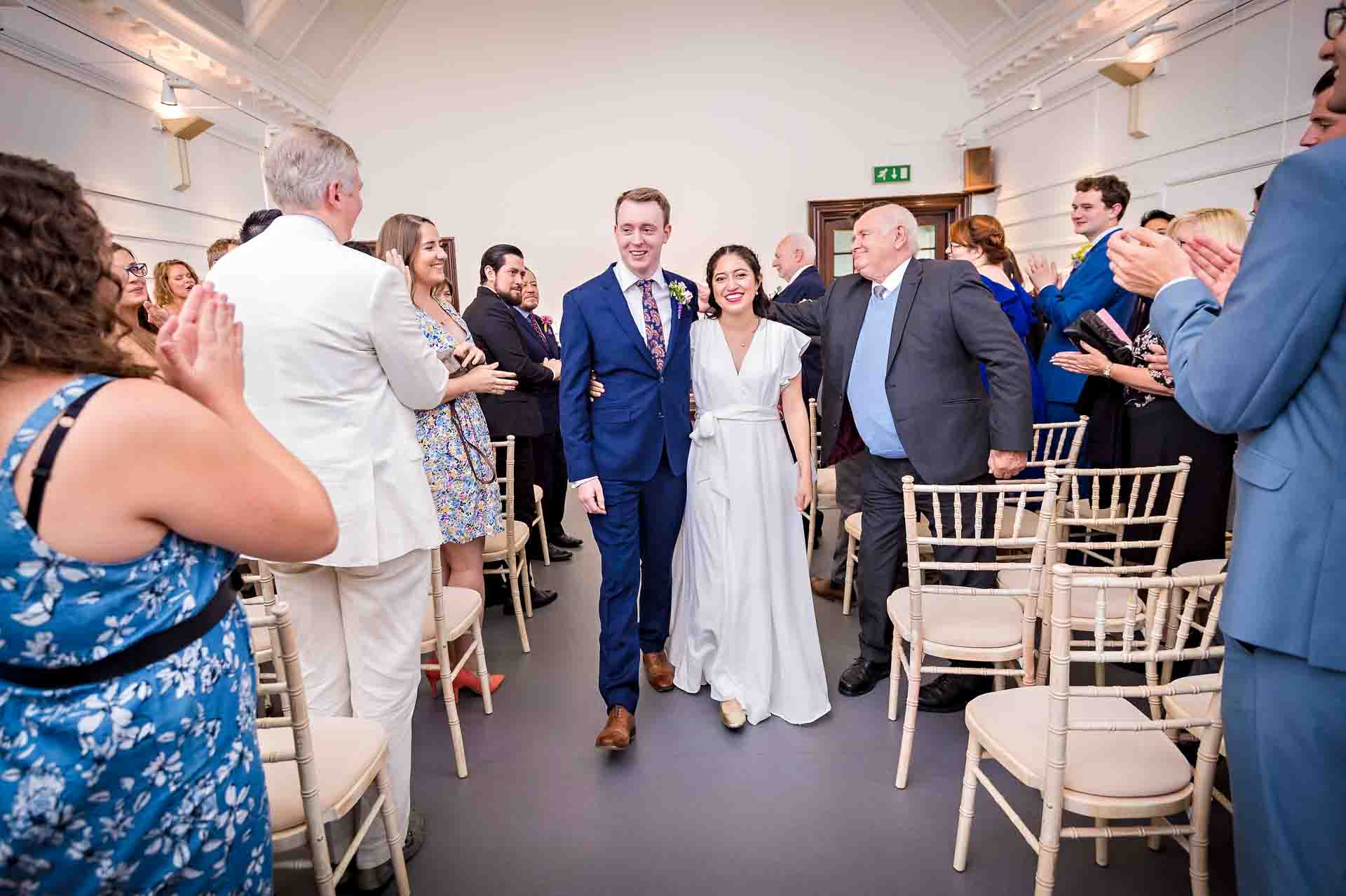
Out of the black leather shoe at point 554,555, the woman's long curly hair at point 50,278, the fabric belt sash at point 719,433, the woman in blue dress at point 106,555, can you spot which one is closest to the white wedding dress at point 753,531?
the fabric belt sash at point 719,433

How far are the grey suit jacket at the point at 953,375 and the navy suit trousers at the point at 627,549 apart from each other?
91cm

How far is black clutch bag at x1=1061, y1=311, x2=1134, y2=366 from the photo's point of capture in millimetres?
3244

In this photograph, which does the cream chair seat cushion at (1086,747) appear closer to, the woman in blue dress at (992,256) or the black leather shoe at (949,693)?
the black leather shoe at (949,693)

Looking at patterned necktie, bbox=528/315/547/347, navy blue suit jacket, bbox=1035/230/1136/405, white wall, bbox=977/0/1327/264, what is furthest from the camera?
patterned necktie, bbox=528/315/547/347

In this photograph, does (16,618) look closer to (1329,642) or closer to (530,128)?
(1329,642)

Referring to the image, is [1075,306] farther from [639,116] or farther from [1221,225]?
[639,116]

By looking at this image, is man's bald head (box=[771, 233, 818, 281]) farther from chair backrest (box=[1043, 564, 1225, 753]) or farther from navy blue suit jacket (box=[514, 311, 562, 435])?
chair backrest (box=[1043, 564, 1225, 753])

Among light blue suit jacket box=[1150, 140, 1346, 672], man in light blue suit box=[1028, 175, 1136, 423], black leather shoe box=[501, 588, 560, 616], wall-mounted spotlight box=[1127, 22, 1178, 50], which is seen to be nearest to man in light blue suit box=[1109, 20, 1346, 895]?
light blue suit jacket box=[1150, 140, 1346, 672]

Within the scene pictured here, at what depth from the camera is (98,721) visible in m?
0.97

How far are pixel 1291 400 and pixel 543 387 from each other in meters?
3.68

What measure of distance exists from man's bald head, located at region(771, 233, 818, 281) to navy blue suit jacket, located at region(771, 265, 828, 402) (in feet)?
0.36

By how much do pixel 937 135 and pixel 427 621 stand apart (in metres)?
8.02

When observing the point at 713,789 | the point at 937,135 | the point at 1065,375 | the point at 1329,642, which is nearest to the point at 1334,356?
the point at 1329,642

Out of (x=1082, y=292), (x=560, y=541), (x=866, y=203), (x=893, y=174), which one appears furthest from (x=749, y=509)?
(x=893, y=174)
